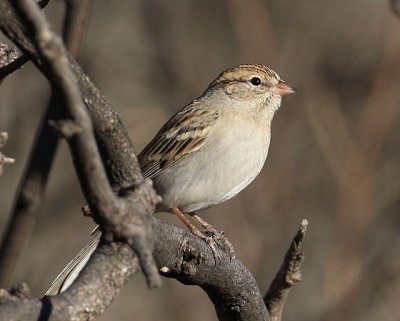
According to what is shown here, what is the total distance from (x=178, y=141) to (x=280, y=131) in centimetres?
323

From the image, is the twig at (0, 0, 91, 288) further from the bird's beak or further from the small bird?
the bird's beak

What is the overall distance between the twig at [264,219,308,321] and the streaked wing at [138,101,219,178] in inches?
41.6

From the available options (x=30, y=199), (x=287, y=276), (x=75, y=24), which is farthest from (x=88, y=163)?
(x=287, y=276)

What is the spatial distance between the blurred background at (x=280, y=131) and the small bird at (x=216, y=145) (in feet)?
5.87

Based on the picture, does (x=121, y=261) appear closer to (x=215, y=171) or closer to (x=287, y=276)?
(x=287, y=276)

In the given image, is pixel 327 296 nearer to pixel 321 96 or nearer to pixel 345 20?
pixel 321 96

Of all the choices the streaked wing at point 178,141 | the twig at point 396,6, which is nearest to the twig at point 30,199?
the streaked wing at point 178,141

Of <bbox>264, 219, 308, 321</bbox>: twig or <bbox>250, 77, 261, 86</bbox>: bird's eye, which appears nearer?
<bbox>264, 219, 308, 321</bbox>: twig

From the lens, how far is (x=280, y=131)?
8.05 meters

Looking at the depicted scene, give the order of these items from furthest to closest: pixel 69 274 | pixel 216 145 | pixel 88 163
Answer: pixel 216 145, pixel 69 274, pixel 88 163

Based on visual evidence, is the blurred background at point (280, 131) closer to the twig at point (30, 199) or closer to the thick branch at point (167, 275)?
the thick branch at point (167, 275)

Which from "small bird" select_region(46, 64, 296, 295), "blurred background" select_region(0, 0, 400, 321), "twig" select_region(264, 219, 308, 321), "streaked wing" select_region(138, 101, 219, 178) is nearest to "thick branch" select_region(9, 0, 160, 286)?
"twig" select_region(264, 219, 308, 321)

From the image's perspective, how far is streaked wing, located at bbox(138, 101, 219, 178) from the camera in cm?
485

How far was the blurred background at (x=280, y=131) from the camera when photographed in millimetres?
7301
